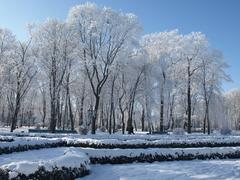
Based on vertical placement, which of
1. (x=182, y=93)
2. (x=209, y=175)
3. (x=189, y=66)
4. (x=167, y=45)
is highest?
(x=167, y=45)

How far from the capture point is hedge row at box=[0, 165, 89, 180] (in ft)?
30.2

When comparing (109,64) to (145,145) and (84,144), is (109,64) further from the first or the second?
(84,144)

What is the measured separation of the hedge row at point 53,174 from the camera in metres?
9.22

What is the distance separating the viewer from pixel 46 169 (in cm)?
1006

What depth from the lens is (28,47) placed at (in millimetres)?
39000

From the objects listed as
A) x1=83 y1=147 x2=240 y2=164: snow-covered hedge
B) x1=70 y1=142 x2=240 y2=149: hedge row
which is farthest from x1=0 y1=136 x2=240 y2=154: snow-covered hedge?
x1=83 y1=147 x2=240 y2=164: snow-covered hedge

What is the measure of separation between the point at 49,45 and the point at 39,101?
32442 millimetres

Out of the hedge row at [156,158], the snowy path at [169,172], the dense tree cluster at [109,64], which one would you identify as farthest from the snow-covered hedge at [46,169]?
the dense tree cluster at [109,64]

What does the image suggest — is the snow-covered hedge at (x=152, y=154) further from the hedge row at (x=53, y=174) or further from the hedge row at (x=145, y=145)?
the hedge row at (x=53, y=174)

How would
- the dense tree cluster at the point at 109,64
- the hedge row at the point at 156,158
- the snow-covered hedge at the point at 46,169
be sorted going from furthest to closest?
1. the dense tree cluster at the point at 109,64
2. the hedge row at the point at 156,158
3. the snow-covered hedge at the point at 46,169

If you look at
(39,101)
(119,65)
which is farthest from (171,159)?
(39,101)

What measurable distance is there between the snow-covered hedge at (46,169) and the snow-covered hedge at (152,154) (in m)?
3.35

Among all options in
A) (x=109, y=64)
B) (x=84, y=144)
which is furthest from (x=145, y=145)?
(x=109, y=64)

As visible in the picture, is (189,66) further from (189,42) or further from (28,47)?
(28,47)
